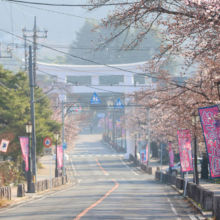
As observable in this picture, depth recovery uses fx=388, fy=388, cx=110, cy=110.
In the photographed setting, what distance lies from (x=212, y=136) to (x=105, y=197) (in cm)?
890

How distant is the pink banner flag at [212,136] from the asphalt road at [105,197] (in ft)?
6.16

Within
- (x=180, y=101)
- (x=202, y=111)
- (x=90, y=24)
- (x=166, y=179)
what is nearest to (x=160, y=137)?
(x=166, y=179)

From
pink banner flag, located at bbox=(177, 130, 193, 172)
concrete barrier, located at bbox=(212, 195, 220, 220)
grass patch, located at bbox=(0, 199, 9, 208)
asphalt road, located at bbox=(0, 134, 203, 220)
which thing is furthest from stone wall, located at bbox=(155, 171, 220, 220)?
grass patch, located at bbox=(0, 199, 9, 208)

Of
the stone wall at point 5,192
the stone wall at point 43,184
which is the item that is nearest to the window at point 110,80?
the stone wall at point 43,184

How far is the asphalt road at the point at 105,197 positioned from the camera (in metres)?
12.9

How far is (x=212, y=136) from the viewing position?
12.6m

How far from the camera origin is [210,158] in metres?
12.2

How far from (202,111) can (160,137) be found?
39924 mm

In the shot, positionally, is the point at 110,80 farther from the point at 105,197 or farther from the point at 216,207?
the point at 216,207

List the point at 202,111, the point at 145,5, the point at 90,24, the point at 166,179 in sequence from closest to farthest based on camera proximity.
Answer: the point at 145,5 < the point at 202,111 < the point at 166,179 < the point at 90,24

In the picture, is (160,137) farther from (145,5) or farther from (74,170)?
(145,5)

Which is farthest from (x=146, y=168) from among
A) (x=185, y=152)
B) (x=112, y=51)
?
(x=112, y=51)

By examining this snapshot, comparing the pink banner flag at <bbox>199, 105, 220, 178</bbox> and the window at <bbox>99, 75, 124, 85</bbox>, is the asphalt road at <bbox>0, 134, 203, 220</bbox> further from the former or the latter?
the window at <bbox>99, 75, 124, 85</bbox>

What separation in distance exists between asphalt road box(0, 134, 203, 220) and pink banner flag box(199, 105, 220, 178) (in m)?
1.88
